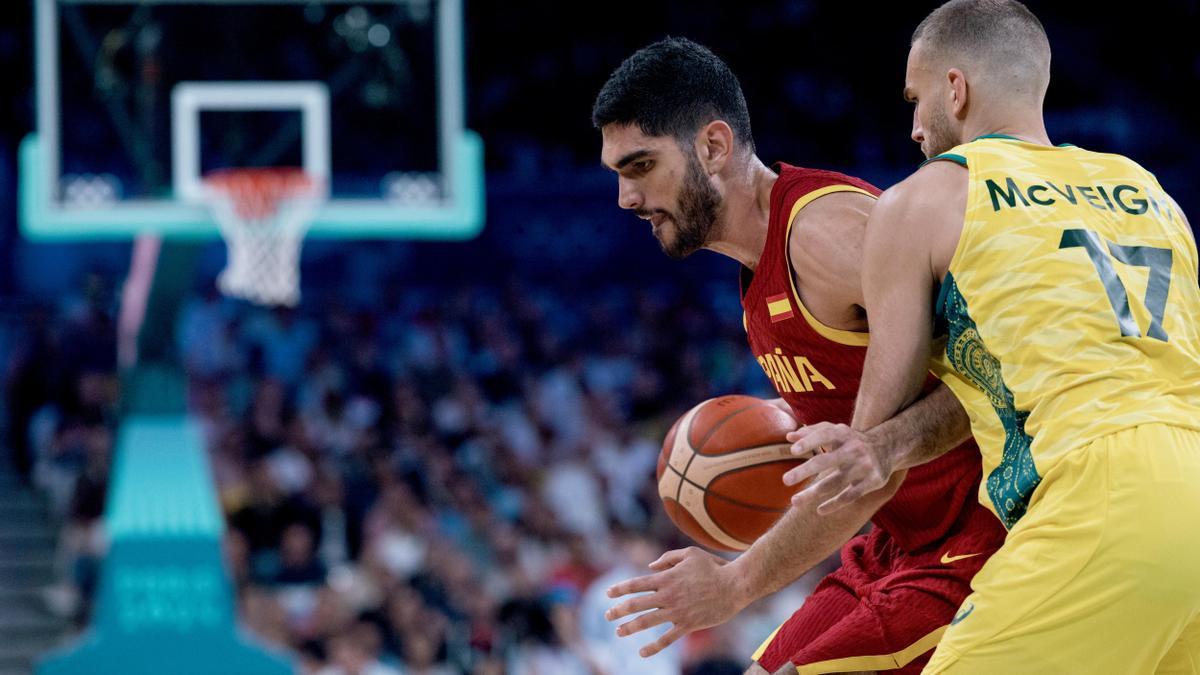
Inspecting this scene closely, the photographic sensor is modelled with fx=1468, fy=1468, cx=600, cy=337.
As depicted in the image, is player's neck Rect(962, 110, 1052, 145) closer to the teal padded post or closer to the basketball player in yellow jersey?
the basketball player in yellow jersey


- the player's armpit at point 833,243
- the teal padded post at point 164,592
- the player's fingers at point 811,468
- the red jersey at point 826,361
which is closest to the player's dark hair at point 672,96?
the red jersey at point 826,361

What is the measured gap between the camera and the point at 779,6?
677 inches

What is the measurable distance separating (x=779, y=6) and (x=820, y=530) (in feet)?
48.1

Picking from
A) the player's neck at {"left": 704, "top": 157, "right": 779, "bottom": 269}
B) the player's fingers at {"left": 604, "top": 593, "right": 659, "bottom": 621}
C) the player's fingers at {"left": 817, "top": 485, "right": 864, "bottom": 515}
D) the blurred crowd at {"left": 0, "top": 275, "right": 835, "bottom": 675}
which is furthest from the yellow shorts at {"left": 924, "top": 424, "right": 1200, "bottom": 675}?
the blurred crowd at {"left": 0, "top": 275, "right": 835, "bottom": 675}

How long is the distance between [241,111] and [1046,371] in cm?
816

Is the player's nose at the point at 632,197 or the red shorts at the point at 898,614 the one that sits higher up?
the player's nose at the point at 632,197

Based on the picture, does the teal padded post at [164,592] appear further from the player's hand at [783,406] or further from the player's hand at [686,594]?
the player's hand at [686,594]

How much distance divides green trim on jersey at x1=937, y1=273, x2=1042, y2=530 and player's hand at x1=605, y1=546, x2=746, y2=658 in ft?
2.24

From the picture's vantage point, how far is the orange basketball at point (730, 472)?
3.88m

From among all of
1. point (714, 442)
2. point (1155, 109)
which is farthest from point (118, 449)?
point (1155, 109)

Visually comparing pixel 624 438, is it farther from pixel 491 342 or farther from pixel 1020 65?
pixel 1020 65

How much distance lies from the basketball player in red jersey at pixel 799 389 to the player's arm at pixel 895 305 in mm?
64

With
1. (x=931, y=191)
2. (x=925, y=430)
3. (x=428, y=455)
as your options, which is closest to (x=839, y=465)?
(x=925, y=430)

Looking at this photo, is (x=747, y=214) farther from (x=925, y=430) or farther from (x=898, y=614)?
(x=898, y=614)
